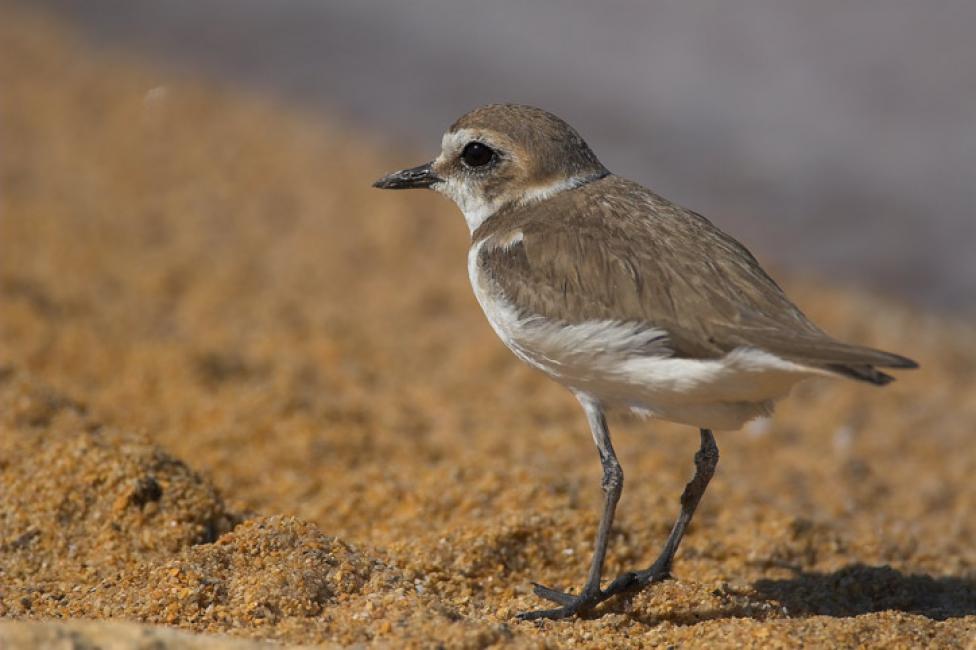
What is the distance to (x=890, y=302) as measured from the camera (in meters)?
9.51

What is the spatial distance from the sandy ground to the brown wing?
94 centimetres

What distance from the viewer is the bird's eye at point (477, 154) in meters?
4.65

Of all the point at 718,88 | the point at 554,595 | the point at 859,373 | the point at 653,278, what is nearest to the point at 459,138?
the point at 653,278

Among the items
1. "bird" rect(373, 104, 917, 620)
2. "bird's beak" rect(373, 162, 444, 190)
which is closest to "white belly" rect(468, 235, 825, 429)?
"bird" rect(373, 104, 917, 620)

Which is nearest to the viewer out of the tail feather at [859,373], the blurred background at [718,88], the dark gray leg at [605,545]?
the tail feather at [859,373]

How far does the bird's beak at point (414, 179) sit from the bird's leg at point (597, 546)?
4.16 feet

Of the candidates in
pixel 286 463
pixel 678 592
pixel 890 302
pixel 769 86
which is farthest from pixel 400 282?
pixel 769 86

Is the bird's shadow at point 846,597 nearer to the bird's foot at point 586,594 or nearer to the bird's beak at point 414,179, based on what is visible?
the bird's foot at point 586,594

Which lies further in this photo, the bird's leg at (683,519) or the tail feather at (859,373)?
the bird's leg at (683,519)

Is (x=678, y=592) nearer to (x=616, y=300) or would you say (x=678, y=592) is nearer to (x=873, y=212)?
(x=616, y=300)

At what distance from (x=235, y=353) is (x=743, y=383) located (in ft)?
13.8

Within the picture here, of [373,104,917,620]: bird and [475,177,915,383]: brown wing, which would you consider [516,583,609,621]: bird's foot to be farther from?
[475,177,915,383]: brown wing

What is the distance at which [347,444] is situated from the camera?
600 cm

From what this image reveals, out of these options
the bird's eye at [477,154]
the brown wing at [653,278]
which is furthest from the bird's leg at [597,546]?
the bird's eye at [477,154]
